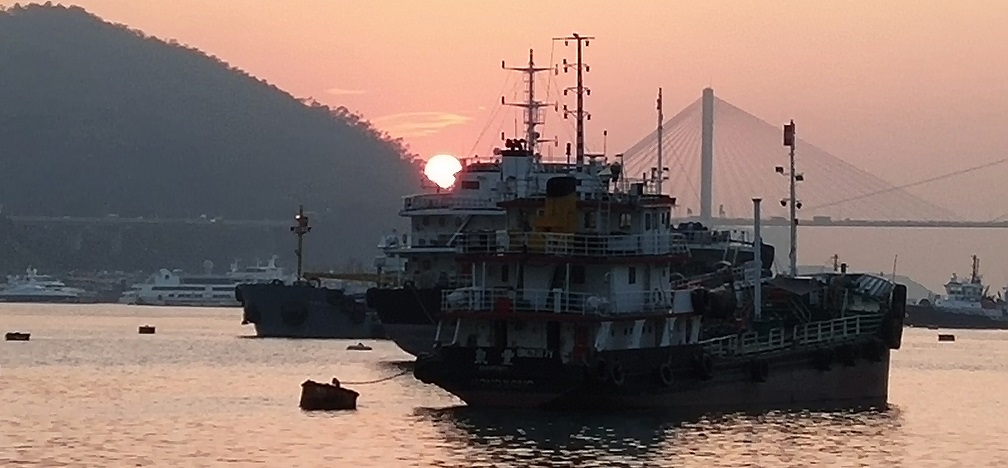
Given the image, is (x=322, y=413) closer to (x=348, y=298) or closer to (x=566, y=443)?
(x=566, y=443)

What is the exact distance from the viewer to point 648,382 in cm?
6209

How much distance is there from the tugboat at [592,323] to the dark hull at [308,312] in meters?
55.6

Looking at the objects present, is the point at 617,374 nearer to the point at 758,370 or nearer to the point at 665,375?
the point at 665,375

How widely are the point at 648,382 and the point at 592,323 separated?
Result: 2579 millimetres

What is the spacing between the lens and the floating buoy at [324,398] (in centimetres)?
6359

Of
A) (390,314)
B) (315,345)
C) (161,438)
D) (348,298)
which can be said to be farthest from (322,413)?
(348,298)

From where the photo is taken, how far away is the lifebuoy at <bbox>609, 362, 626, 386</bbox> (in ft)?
199

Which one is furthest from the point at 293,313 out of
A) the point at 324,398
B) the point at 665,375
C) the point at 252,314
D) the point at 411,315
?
the point at 665,375

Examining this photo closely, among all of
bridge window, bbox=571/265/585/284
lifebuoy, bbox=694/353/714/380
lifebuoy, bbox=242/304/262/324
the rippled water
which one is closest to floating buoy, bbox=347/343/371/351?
lifebuoy, bbox=242/304/262/324

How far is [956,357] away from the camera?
119688 millimetres

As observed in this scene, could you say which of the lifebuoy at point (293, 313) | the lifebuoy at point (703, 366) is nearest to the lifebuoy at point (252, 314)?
the lifebuoy at point (293, 313)

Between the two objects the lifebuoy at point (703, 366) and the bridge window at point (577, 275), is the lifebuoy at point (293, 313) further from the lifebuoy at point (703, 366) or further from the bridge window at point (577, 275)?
the bridge window at point (577, 275)

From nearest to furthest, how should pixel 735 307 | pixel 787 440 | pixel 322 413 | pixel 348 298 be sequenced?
pixel 787 440
pixel 322 413
pixel 735 307
pixel 348 298

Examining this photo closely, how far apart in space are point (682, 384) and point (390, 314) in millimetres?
28713
